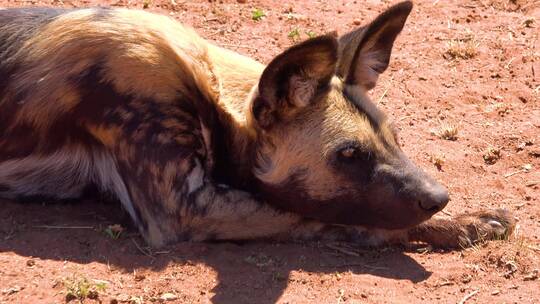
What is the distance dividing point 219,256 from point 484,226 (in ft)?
6.20

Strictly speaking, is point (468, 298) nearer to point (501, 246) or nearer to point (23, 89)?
point (501, 246)

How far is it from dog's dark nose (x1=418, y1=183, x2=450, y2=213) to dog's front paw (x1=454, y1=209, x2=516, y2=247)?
1.54 feet

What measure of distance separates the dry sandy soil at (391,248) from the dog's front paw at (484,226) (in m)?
0.11

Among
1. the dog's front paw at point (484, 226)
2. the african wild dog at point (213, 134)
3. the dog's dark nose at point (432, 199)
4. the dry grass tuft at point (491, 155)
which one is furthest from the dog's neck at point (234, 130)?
the dry grass tuft at point (491, 155)

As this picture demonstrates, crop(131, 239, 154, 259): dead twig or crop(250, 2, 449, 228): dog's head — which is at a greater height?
crop(250, 2, 449, 228): dog's head

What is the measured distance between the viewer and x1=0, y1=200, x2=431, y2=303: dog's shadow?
5473 millimetres

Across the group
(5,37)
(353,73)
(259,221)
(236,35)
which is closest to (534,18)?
(236,35)

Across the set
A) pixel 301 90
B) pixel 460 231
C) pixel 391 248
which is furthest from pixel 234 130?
pixel 460 231

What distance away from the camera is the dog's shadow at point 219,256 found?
5.47m

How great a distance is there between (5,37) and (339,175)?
267cm

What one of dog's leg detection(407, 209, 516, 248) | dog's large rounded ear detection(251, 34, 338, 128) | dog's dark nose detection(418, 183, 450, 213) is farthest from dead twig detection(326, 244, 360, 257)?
dog's large rounded ear detection(251, 34, 338, 128)

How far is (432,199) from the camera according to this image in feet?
18.7

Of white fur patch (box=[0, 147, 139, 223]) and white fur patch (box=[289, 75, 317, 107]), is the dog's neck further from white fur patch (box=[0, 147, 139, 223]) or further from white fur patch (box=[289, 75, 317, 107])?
white fur patch (box=[0, 147, 139, 223])

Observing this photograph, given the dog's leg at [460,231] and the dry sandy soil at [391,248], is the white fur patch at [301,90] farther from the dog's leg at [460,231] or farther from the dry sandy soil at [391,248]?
the dog's leg at [460,231]
